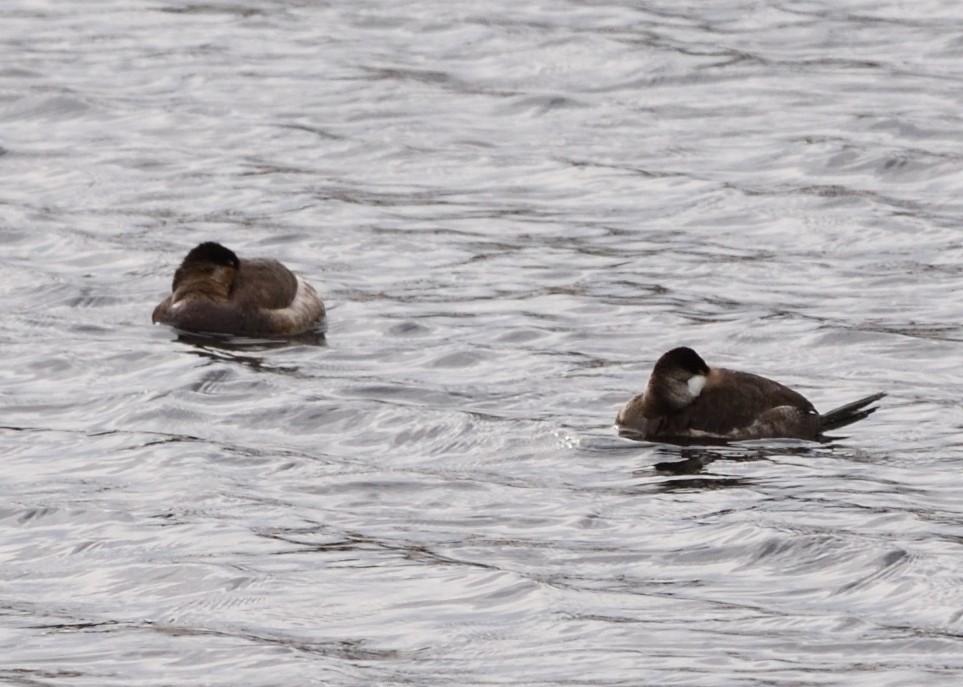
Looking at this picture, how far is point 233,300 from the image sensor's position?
18.0 meters

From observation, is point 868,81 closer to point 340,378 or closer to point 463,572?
point 340,378

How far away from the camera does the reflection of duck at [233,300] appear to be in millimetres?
17844

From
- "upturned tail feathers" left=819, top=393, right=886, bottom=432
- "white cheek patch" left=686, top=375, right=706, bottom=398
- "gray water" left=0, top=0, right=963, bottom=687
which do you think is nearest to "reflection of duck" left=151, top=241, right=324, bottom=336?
"gray water" left=0, top=0, right=963, bottom=687

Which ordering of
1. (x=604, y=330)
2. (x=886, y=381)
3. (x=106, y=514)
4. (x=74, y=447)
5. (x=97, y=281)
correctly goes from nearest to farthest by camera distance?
(x=106, y=514) → (x=74, y=447) → (x=886, y=381) → (x=604, y=330) → (x=97, y=281)

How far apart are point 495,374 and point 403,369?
652 millimetres

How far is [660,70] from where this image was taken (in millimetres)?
26734

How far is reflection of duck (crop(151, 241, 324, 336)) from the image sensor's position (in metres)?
17.8

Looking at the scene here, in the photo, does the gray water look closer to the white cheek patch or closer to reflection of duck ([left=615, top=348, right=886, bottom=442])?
reflection of duck ([left=615, top=348, right=886, bottom=442])

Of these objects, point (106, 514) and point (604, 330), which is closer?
point (106, 514)

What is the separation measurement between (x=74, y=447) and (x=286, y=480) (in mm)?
1511

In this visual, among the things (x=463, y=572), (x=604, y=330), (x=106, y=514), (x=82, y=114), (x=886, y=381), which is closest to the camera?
(x=463, y=572)

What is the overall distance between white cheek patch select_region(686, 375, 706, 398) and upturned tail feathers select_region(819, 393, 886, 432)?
74 centimetres

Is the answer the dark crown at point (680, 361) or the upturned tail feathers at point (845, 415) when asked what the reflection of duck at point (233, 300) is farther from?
the upturned tail feathers at point (845, 415)

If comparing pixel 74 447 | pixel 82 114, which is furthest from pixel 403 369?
pixel 82 114
